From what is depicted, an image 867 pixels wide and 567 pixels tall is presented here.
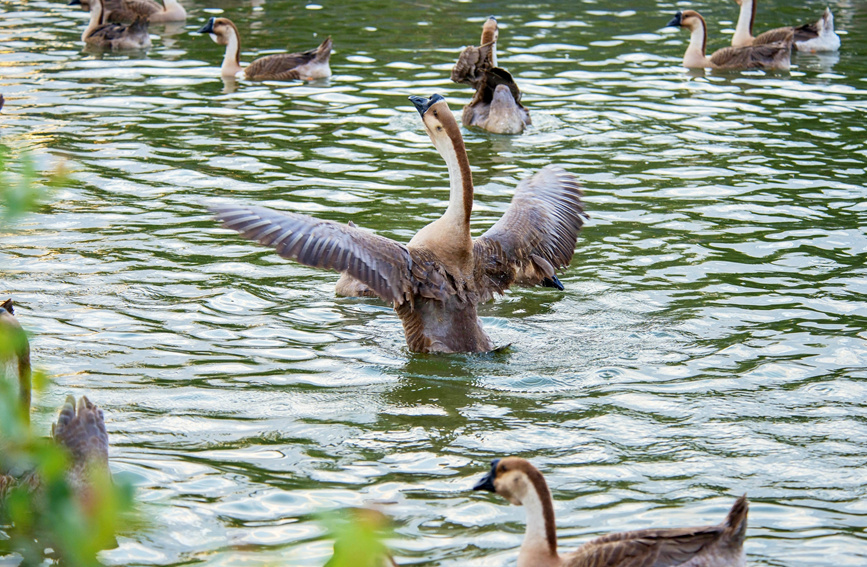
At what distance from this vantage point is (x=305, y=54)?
17172 mm

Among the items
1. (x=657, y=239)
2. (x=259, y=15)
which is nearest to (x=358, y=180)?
(x=657, y=239)

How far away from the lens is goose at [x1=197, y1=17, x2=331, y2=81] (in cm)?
1712

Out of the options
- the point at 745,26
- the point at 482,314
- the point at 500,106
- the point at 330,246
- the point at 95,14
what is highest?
the point at 95,14

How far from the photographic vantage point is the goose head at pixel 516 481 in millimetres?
4777

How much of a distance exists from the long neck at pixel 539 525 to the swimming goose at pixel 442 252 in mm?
2965

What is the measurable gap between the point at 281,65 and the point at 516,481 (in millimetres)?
13690

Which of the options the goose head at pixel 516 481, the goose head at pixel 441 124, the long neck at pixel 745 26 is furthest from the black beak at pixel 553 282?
the long neck at pixel 745 26

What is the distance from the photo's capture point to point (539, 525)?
15.6 ft

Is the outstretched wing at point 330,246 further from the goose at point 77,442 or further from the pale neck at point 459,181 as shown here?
the goose at point 77,442

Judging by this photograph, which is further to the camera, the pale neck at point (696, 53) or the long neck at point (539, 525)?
the pale neck at point (696, 53)

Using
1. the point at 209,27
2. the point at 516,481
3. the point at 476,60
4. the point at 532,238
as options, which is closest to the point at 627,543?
the point at 516,481

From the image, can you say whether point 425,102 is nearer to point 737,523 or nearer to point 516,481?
point 516,481

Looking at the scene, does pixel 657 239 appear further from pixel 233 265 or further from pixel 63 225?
pixel 63 225

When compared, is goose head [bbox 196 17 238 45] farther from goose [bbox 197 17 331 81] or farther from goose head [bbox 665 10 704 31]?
goose head [bbox 665 10 704 31]
